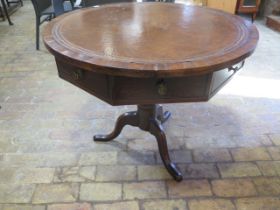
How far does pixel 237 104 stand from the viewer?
2.05 metres

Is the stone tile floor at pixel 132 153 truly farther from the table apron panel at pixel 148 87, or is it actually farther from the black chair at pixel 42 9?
the black chair at pixel 42 9

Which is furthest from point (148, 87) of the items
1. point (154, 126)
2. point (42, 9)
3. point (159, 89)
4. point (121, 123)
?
point (42, 9)

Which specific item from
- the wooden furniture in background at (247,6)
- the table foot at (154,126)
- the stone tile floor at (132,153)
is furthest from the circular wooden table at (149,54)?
the wooden furniture in background at (247,6)

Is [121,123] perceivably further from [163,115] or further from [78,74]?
[78,74]

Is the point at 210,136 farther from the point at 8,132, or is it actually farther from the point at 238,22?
the point at 8,132

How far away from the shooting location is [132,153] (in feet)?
5.27

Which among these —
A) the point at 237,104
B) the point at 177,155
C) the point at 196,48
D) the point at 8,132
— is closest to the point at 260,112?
the point at 237,104

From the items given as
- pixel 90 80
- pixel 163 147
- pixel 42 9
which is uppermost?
pixel 90 80

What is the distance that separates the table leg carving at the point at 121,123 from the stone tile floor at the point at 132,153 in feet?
0.17

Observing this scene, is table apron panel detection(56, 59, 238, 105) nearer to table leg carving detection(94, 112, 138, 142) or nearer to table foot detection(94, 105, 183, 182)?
table foot detection(94, 105, 183, 182)

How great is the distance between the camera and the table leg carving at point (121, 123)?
1559mm

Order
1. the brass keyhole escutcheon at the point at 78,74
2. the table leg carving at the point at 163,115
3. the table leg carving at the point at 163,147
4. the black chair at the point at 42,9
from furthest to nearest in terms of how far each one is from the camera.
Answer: the black chair at the point at 42,9 → the table leg carving at the point at 163,115 → the table leg carving at the point at 163,147 → the brass keyhole escutcheon at the point at 78,74

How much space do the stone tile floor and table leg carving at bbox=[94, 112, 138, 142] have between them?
0.05m

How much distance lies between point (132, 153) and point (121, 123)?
7.7 inches
